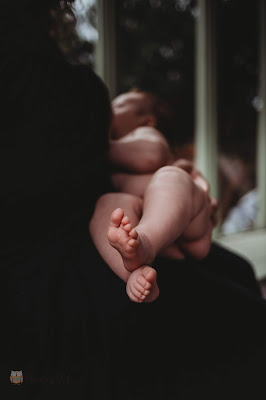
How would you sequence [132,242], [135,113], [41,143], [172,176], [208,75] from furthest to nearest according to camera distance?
[208,75]
[135,113]
[172,176]
[41,143]
[132,242]

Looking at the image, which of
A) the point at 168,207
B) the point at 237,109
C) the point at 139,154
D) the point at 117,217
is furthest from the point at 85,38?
the point at 117,217

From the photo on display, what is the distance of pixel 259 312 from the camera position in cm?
87

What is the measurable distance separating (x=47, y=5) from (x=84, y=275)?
63 cm

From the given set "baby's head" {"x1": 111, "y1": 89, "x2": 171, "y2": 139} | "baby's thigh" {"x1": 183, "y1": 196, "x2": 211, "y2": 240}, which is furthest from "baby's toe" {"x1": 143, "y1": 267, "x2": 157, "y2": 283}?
"baby's head" {"x1": 111, "y1": 89, "x2": 171, "y2": 139}

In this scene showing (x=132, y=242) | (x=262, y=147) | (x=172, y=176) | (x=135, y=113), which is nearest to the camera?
(x=132, y=242)

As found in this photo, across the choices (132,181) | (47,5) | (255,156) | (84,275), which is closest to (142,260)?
(84,275)

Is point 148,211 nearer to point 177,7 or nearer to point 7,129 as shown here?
point 7,129

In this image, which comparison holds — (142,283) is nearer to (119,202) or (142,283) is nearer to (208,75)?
(119,202)

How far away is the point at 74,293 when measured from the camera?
0.70 metres

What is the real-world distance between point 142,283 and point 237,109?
285 centimetres

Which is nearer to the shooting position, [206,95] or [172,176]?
[172,176]

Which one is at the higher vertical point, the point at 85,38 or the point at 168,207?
the point at 85,38

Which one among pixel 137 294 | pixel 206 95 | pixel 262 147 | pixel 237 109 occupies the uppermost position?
pixel 137 294

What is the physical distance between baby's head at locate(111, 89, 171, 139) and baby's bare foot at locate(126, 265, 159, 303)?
82 centimetres
